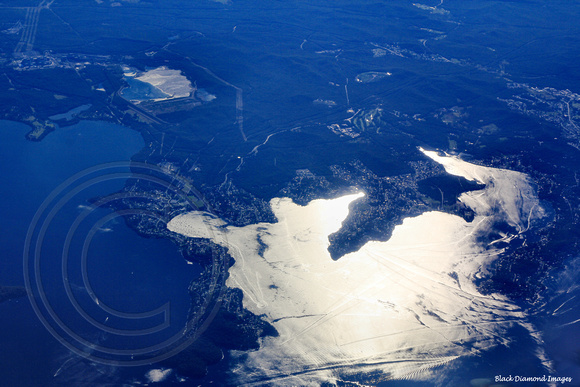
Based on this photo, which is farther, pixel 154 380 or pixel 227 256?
pixel 227 256

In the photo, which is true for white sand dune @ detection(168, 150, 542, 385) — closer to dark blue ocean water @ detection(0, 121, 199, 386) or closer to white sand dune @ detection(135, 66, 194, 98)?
dark blue ocean water @ detection(0, 121, 199, 386)

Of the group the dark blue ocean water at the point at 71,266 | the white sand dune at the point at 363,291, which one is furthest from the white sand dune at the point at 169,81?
the white sand dune at the point at 363,291

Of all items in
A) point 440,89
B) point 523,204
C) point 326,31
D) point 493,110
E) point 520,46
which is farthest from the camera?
point 326,31

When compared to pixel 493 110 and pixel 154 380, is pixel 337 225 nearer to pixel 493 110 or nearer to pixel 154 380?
pixel 154 380

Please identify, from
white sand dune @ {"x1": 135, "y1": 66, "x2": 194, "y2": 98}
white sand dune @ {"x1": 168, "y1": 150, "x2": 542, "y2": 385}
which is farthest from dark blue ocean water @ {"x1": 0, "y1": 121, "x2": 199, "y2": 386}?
white sand dune @ {"x1": 135, "y1": 66, "x2": 194, "y2": 98}

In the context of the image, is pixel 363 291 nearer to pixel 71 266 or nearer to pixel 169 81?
pixel 71 266

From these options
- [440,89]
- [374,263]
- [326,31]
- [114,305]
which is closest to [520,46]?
[440,89]

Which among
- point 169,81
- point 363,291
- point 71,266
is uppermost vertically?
point 169,81

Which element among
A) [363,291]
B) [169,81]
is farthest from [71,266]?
[169,81]
